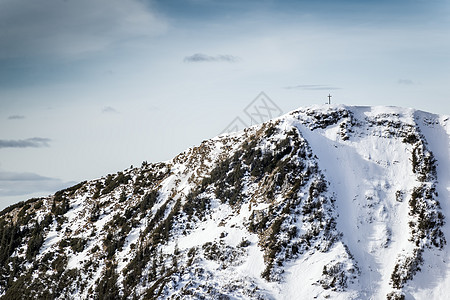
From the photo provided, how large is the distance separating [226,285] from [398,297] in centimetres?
2683

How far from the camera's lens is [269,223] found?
8531 centimetres

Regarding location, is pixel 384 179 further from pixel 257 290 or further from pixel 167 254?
pixel 167 254

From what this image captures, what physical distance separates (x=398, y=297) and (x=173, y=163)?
2250 inches

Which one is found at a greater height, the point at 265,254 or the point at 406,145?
the point at 406,145

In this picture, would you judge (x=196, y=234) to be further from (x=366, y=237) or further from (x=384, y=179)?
(x=384, y=179)

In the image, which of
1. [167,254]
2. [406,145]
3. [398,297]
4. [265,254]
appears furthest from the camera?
→ [406,145]

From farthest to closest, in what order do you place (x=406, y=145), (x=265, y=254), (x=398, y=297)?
(x=406, y=145)
(x=265, y=254)
(x=398, y=297)

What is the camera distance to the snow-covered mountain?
77562mm

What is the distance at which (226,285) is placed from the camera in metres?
77.4

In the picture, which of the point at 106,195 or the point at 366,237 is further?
the point at 106,195

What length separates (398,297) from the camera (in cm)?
7344

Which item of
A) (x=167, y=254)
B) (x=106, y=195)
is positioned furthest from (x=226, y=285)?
(x=106, y=195)

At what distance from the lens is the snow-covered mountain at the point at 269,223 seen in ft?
254

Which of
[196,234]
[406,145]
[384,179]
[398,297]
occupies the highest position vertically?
[406,145]
